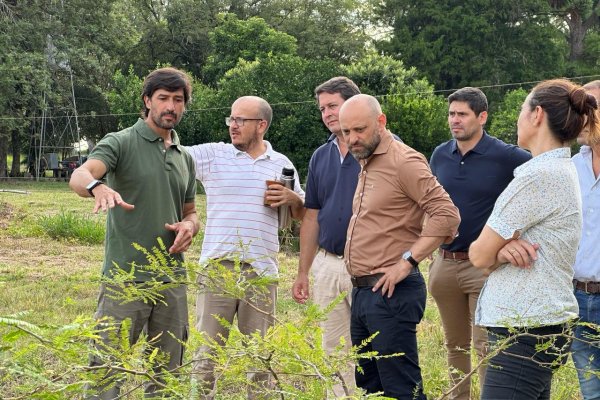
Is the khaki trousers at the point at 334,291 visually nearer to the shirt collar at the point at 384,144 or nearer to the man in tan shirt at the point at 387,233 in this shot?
the man in tan shirt at the point at 387,233

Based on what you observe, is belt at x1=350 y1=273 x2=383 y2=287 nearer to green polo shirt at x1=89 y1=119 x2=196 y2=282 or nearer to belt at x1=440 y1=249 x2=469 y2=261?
green polo shirt at x1=89 y1=119 x2=196 y2=282

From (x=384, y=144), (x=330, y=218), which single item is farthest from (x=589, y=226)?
(x=330, y=218)

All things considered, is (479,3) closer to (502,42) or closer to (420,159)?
(502,42)

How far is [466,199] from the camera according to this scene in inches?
201

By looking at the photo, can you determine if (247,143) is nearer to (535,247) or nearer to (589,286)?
(589,286)

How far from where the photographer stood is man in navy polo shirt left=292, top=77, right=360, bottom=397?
4.73 m

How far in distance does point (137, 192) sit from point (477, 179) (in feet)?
6.63

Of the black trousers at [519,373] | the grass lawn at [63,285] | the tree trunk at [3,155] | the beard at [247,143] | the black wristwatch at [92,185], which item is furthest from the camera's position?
the tree trunk at [3,155]

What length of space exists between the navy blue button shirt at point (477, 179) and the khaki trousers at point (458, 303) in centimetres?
13

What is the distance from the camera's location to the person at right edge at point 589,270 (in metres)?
4.01

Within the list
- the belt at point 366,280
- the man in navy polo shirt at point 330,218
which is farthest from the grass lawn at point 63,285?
the man in navy polo shirt at point 330,218

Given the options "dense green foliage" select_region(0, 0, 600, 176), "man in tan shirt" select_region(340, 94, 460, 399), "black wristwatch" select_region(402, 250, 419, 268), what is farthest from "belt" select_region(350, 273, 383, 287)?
"dense green foliage" select_region(0, 0, 600, 176)

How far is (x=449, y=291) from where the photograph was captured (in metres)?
5.15

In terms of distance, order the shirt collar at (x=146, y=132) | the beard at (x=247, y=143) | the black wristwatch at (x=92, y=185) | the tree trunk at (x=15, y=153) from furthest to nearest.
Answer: the tree trunk at (x=15, y=153) → the beard at (x=247, y=143) → the shirt collar at (x=146, y=132) → the black wristwatch at (x=92, y=185)
